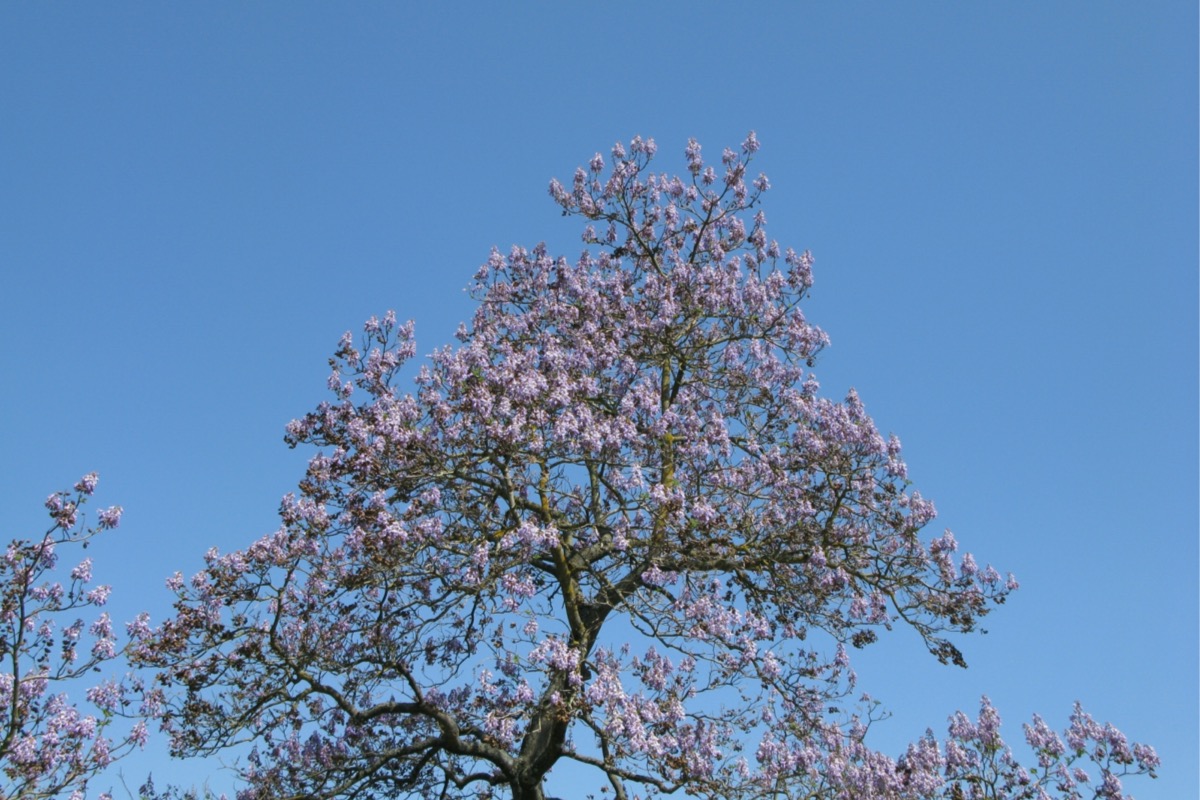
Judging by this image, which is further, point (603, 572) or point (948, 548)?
point (948, 548)

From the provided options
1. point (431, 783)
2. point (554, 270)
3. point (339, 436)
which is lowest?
point (431, 783)

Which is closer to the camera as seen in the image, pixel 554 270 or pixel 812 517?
pixel 812 517

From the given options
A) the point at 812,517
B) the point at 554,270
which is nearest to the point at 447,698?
the point at 812,517

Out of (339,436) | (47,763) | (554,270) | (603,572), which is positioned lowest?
(47,763)

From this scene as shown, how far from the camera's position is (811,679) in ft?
49.9

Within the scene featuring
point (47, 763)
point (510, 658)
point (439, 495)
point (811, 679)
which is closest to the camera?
point (47, 763)

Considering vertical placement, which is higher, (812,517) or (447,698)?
(812,517)

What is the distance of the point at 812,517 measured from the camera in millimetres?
15844

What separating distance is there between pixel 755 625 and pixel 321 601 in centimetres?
595

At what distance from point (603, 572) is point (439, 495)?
8.51 feet

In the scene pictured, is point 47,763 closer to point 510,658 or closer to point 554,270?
point 510,658

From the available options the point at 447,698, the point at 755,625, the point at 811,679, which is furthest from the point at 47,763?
the point at 811,679

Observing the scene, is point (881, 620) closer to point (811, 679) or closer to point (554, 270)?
point (811, 679)

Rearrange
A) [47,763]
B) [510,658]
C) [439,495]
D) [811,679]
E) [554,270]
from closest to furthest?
[47,763] → [510,658] → [439,495] → [811,679] → [554,270]
